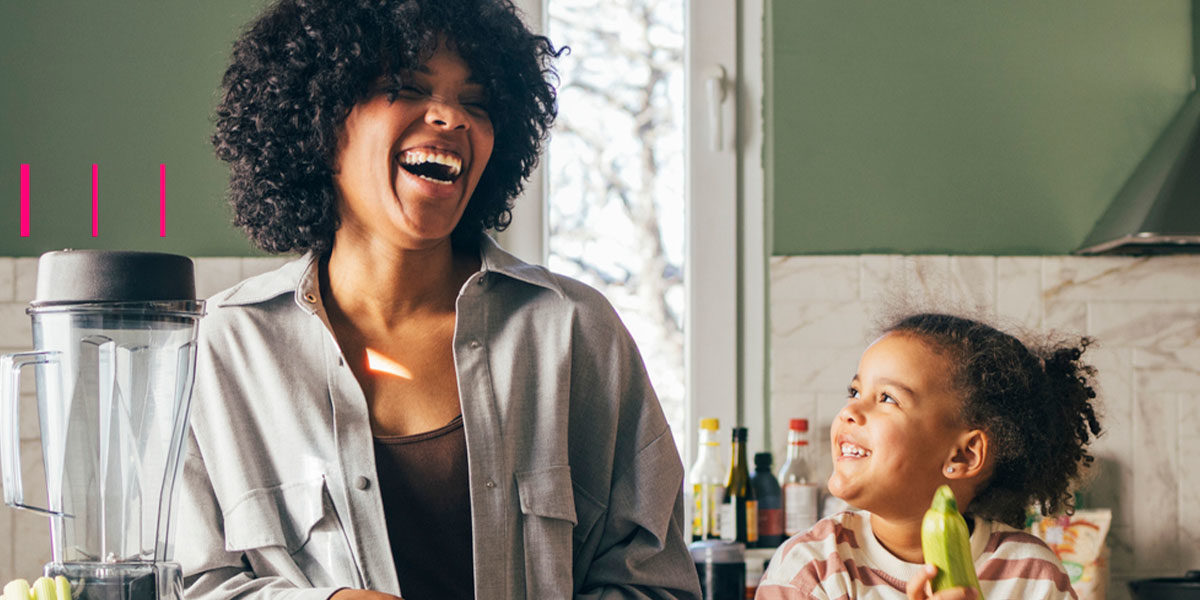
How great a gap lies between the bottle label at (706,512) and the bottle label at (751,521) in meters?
0.06

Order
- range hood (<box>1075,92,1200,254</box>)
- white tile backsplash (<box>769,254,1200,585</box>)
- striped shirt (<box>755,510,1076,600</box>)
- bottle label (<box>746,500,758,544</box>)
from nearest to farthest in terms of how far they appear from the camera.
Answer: striped shirt (<box>755,510,1076,600</box>)
range hood (<box>1075,92,1200,254</box>)
bottle label (<box>746,500,758,544</box>)
white tile backsplash (<box>769,254,1200,585</box>)

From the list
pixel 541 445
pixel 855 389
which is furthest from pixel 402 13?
pixel 855 389

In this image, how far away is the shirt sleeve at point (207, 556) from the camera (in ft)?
3.68

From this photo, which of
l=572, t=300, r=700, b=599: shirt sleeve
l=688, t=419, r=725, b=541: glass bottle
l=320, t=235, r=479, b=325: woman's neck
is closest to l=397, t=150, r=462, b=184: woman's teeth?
l=320, t=235, r=479, b=325: woman's neck

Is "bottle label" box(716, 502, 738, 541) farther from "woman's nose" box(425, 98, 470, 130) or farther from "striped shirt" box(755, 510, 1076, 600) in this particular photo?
"woman's nose" box(425, 98, 470, 130)

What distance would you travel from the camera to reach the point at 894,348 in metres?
1.49

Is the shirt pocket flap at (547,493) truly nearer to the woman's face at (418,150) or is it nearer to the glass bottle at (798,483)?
the woman's face at (418,150)

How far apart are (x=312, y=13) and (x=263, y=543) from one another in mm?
564

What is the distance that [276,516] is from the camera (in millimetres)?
1172

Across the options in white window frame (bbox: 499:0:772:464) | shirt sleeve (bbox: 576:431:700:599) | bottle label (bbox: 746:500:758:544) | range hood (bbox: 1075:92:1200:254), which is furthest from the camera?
white window frame (bbox: 499:0:772:464)

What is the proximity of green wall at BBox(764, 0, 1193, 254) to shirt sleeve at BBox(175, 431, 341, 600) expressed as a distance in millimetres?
1665

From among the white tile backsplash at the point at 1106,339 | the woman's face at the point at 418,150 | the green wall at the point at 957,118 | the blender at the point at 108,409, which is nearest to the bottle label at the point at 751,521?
the white tile backsplash at the point at 1106,339

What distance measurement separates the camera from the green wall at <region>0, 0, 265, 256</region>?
2557 millimetres

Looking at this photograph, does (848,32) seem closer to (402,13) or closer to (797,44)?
(797,44)
